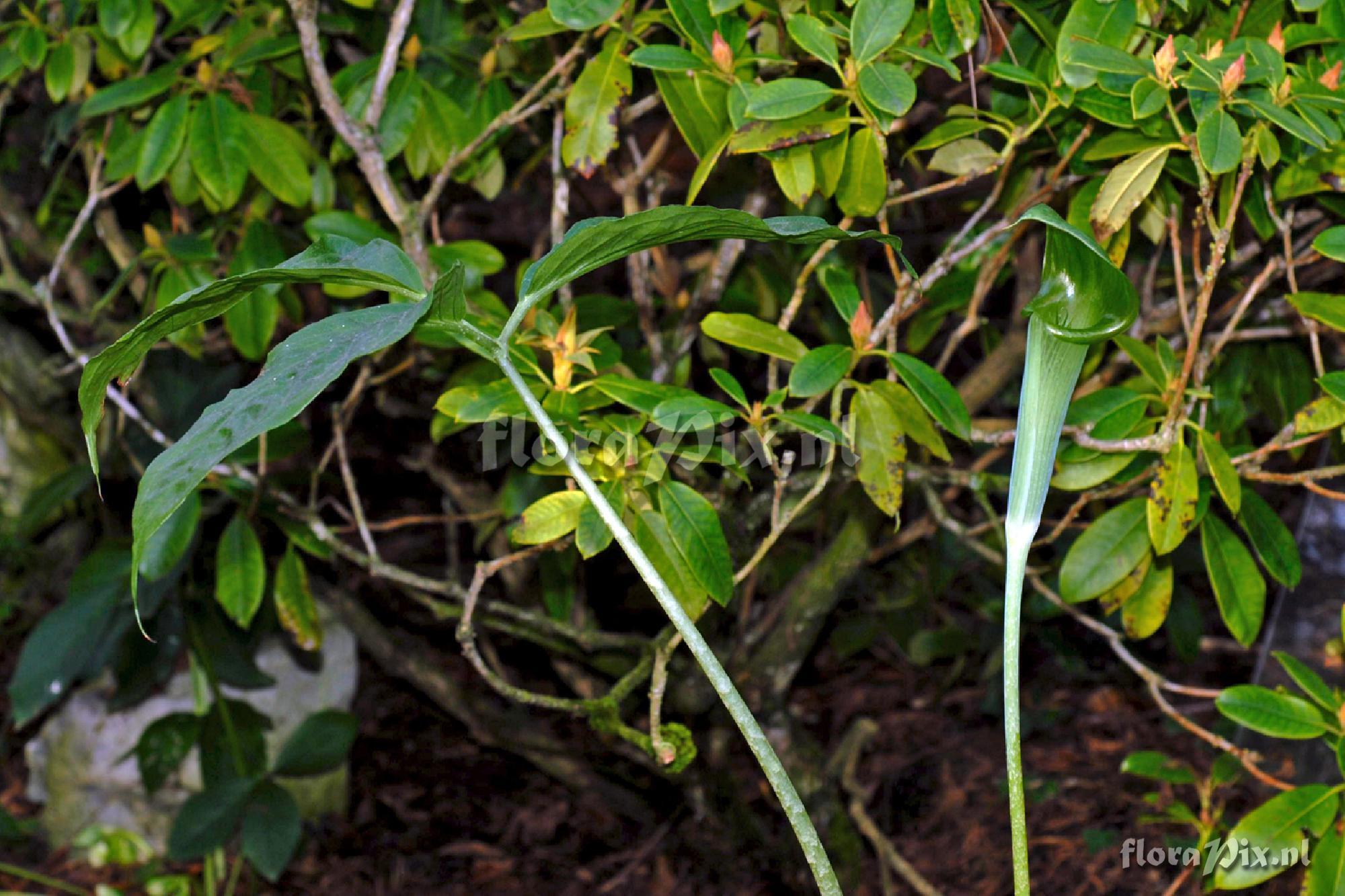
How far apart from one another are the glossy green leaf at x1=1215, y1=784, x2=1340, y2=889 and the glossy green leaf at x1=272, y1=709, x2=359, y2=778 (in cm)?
153

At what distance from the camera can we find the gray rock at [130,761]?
7.79ft

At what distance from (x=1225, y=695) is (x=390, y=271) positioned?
101 cm

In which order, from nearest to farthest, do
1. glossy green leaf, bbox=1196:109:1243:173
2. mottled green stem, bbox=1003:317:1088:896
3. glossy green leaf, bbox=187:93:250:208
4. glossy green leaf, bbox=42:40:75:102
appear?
mottled green stem, bbox=1003:317:1088:896 → glossy green leaf, bbox=1196:109:1243:173 → glossy green leaf, bbox=187:93:250:208 → glossy green leaf, bbox=42:40:75:102

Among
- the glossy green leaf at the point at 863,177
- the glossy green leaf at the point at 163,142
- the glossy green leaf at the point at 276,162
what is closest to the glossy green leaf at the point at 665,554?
the glossy green leaf at the point at 863,177

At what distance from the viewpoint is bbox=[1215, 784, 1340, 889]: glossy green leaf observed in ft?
3.88

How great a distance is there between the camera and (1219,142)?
3.34 ft

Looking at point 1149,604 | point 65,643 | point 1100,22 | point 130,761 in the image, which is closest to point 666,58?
point 1100,22

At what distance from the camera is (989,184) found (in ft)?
6.33

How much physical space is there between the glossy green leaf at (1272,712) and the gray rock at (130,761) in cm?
183

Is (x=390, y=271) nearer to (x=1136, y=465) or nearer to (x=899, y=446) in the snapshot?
(x=899, y=446)

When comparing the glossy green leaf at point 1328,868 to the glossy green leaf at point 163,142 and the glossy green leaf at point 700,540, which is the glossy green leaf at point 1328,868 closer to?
the glossy green leaf at point 700,540

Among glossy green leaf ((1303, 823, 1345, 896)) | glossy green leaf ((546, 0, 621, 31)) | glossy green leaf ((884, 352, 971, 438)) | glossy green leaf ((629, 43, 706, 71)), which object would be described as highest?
glossy green leaf ((546, 0, 621, 31))

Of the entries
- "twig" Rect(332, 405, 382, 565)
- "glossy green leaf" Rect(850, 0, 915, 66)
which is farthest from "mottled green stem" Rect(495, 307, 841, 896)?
"twig" Rect(332, 405, 382, 565)

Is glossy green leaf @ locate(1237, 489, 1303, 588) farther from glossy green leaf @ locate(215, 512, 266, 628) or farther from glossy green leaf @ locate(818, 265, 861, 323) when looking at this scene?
glossy green leaf @ locate(215, 512, 266, 628)
